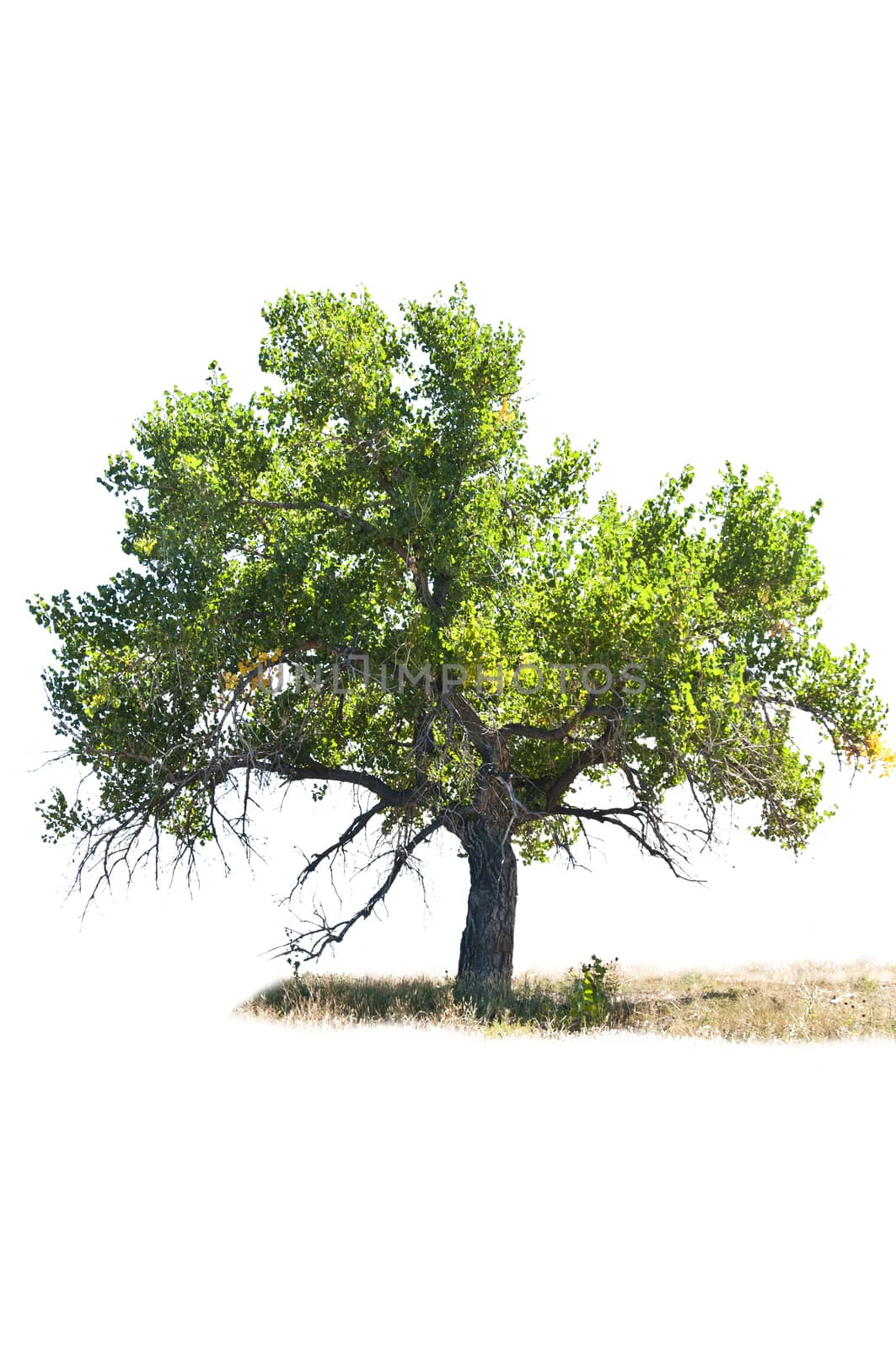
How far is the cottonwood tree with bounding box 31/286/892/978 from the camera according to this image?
591 inches

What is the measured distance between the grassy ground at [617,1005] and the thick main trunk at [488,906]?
0.53 m

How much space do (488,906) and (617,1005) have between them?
2.78 metres

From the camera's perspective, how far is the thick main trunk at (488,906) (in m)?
17.7

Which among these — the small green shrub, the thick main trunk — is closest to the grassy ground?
the small green shrub

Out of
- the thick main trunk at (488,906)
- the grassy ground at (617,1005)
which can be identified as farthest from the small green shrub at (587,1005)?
the thick main trunk at (488,906)

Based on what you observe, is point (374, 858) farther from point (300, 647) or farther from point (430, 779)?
point (300, 647)

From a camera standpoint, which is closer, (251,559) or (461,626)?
(461,626)

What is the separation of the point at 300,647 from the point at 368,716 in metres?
3.03

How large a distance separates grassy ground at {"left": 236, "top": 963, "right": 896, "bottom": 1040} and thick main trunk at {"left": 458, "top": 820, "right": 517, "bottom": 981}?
0.53 metres

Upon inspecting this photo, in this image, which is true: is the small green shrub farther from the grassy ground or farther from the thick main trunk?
the thick main trunk

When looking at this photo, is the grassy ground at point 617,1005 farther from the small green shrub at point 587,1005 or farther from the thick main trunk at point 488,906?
the thick main trunk at point 488,906

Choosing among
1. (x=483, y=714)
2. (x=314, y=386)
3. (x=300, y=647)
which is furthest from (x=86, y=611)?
(x=483, y=714)

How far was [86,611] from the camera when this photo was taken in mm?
16422

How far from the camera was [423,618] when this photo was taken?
Result: 1552 cm
